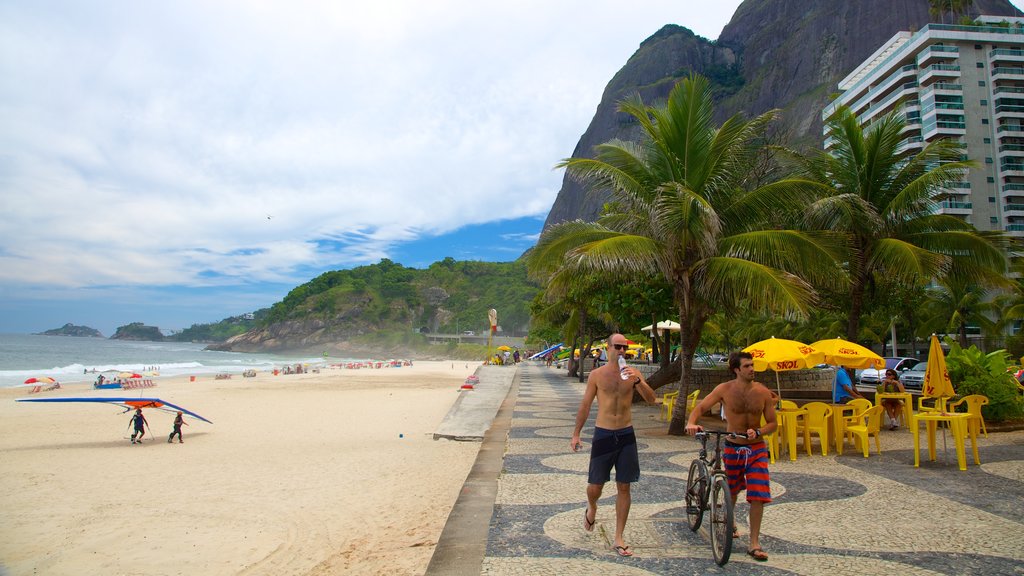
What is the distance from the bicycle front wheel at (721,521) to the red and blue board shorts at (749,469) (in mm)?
110

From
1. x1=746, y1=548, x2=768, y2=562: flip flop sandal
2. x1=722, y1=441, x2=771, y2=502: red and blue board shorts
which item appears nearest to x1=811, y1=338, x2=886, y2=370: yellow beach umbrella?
x1=722, y1=441, x2=771, y2=502: red and blue board shorts

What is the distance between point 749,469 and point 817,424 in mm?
4867

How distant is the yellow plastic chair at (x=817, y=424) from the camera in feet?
26.8

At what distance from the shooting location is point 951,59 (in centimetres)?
5516

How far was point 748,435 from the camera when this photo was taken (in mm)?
4188

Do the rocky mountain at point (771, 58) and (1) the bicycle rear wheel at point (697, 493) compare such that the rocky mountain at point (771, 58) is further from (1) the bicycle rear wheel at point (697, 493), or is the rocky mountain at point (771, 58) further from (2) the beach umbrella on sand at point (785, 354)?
(1) the bicycle rear wheel at point (697, 493)

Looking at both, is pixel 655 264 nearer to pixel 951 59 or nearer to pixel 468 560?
pixel 468 560

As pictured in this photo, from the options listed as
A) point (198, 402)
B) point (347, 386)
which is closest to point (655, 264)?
point (198, 402)

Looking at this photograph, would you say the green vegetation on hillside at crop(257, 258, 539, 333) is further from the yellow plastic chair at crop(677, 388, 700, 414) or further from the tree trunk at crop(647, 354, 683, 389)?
the yellow plastic chair at crop(677, 388, 700, 414)

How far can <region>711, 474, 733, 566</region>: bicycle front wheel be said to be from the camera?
3.92m

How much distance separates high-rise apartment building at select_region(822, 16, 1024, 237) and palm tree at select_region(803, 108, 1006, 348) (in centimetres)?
4605

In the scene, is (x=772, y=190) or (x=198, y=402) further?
(x=198, y=402)

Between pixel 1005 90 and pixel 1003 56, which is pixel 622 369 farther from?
pixel 1003 56

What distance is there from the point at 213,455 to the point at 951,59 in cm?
6725
